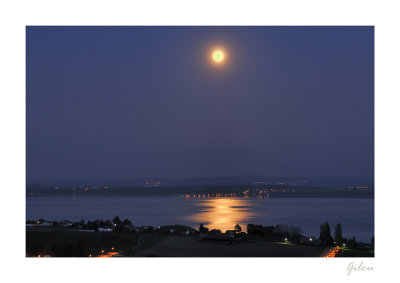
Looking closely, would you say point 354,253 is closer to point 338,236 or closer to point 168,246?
point 338,236

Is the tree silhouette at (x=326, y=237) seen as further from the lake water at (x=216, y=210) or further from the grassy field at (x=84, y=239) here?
the grassy field at (x=84, y=239)

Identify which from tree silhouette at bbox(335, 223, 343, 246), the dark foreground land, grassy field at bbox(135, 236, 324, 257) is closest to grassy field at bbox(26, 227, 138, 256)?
the dark foreground land

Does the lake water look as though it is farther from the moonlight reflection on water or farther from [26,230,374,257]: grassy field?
[26,230,374,257]: grassy field

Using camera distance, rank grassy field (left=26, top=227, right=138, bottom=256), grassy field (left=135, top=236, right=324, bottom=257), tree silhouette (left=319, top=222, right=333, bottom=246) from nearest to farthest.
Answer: grassy field (left=135, top=236, right=324, bottom=257)
grassy field (left=26, top=227, right=138, bottom=256)
tree silhouette (left=319, top=222, right=333, bottom=246)

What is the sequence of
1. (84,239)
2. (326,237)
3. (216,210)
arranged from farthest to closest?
(216,210)
(326,237)
(84,239)

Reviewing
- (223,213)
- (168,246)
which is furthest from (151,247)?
(223,213)
